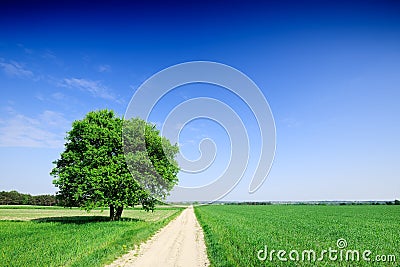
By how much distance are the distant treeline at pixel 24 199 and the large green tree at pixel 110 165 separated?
101 meters

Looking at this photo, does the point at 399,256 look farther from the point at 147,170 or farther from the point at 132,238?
the point at 147,170

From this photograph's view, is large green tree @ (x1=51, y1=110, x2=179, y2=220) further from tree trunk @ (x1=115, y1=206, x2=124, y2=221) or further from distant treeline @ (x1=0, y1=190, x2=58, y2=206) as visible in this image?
distant treeline @ (x1=0, y1=190, x2=58, y2=206)

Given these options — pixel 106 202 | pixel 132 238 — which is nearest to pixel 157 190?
pixel 106 202

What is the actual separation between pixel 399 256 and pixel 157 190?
21855mm

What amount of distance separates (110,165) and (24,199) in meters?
112

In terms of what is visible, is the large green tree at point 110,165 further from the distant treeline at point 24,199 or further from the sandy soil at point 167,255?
the distant treeline at point 24,199

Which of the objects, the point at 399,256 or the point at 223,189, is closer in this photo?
the point at 399,256

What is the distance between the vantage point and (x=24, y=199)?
4651 inches

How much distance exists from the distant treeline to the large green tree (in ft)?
332

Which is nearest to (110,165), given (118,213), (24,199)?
(118,213)

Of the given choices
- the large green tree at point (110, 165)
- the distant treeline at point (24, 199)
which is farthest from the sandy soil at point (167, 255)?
the distant treeline at point (24, 199)

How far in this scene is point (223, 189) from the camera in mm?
21312

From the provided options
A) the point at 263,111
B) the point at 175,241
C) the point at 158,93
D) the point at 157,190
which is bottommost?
the point at 175,241

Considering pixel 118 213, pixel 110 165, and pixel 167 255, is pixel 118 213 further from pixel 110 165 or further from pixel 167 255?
pixel 167 255
